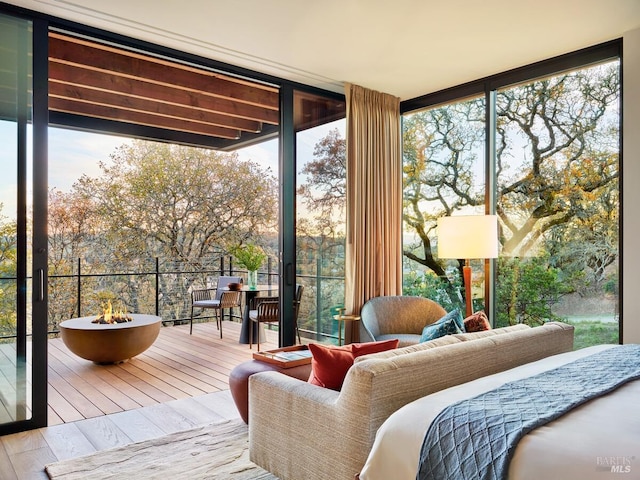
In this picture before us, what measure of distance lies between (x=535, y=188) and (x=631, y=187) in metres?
0.76

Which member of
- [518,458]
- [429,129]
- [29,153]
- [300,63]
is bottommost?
[518,458]

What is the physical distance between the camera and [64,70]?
15.1 feet

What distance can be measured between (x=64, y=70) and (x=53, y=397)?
290 cm

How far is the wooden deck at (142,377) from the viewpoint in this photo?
3758 mm

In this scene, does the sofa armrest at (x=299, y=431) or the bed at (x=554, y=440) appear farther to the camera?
the sofa armrest at (x=299, y=431)

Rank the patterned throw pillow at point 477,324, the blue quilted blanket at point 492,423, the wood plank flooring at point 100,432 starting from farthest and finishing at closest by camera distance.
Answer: the patterned throw pillow at point 477,324 < the wood plank flooring at point 100,432 < the blue quilted blanket at point 492,423

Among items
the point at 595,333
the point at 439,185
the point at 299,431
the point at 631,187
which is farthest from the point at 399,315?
the point at 299,431

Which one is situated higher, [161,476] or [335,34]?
[335,34]

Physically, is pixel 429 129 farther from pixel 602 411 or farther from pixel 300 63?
pixel 602 411

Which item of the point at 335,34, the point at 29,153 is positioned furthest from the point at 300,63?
the point at 29,153

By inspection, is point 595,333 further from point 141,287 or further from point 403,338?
point 141,287

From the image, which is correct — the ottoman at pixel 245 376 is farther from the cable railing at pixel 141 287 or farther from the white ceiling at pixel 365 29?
the cable railing at pixel 141 287

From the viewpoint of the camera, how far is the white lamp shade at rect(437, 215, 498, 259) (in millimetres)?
3773

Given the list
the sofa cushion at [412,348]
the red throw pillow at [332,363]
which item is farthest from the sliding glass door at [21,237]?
the sofa cushion at [412,348]
